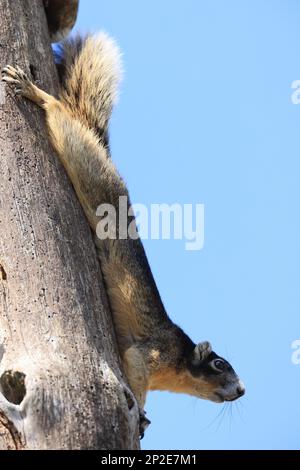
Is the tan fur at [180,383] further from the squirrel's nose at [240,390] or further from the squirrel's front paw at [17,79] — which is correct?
the squirrel's front paw at [17,79]

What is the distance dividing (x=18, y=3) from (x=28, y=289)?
251cm

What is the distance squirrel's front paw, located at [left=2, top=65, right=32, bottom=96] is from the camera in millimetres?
6578

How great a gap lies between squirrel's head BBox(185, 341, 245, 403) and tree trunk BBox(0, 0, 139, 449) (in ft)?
4.92

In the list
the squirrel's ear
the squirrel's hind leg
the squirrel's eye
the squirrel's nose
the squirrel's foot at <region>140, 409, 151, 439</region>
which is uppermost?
the squirrel's hind leg

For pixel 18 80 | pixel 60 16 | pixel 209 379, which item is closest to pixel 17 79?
pixel 18 80

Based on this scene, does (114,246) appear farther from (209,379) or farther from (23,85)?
(209,379)

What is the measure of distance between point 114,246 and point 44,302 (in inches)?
50.1

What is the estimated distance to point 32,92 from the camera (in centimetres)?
665

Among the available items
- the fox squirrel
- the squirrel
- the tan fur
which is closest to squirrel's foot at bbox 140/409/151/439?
the squirrel

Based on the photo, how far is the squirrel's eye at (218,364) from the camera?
746 cm

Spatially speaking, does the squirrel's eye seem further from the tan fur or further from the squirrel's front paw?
the squirrel's front paw

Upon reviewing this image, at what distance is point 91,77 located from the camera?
294 inches
